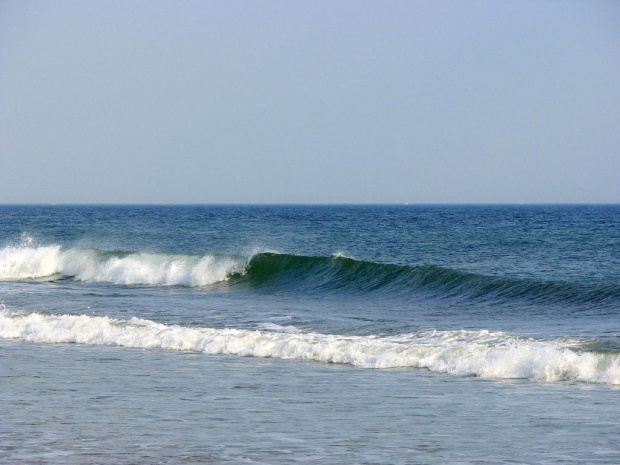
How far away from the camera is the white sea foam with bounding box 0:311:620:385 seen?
12648 millimetres

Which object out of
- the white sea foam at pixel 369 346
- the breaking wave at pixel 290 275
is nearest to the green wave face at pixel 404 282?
the breaking wave at pixel 290 275

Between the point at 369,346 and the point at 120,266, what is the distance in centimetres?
2287

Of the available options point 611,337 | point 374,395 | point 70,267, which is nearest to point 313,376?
point 374,395

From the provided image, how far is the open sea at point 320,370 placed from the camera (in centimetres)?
848

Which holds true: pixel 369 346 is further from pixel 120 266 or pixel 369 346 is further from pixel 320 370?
pixel 120 266

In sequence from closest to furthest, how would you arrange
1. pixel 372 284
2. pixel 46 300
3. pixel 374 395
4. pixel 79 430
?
pixel 79 430 < pixel 374 395 < pixel 46 300 < pixel 372 284

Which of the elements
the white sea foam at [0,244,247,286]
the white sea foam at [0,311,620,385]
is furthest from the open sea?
the white sea foam at [0,244,247,286]

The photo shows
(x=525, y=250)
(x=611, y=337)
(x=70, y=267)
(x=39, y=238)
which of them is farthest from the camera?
(x=39, y=238)

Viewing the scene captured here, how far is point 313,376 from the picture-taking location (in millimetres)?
12719

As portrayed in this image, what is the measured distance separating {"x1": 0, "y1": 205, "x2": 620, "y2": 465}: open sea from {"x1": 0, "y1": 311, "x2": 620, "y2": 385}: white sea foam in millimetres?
41

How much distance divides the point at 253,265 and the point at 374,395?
73.3ft

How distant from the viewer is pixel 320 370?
525 inches

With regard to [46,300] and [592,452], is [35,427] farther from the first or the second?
[46,300]

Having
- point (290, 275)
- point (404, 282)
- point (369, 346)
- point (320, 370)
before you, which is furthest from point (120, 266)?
point (320, 370)
